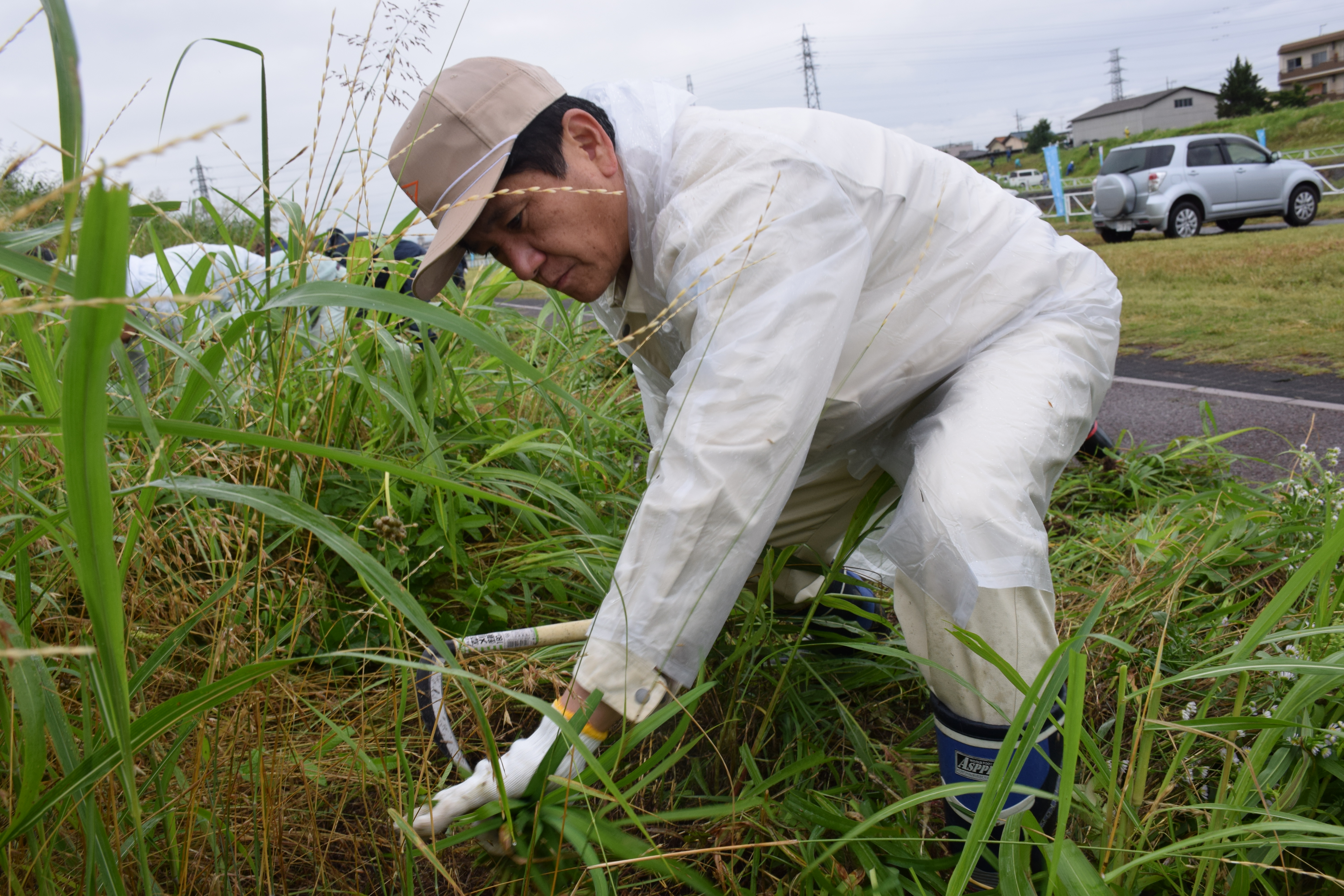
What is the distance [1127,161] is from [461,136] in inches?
543

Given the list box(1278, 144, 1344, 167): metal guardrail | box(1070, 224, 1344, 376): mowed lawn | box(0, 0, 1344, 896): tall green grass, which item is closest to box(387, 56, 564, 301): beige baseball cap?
box(0, 0, 1344, 896): tall green grass

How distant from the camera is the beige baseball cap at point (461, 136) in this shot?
1.51 meters

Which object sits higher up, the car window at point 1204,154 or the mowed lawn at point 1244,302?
the car window at point 1204,154

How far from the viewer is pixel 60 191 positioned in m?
0.43

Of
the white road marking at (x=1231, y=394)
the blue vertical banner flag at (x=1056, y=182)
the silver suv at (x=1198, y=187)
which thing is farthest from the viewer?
the blue vertical banner flag at (x=1056, y=182)

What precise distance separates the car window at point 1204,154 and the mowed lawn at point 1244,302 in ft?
9.68

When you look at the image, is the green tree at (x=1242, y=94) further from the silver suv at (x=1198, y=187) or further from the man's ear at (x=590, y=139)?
the man's ear at (x=590, y=139)

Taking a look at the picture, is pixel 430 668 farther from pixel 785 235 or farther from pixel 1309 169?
pixel 1309 169

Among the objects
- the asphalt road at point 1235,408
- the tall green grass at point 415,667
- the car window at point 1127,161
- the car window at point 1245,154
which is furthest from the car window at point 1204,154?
the tall green grass at point 415,667

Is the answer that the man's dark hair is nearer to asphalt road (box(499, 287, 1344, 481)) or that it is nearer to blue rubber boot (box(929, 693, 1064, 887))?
blue rubber boot (box(929, 693, 1064, 887))

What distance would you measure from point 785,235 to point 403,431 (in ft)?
3.52

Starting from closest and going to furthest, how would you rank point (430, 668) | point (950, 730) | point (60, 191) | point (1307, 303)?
point (60, 191) < point (430, 668) < point (950, 730) < point (1307, 303)

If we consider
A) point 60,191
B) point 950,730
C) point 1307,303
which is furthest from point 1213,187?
point 60,191

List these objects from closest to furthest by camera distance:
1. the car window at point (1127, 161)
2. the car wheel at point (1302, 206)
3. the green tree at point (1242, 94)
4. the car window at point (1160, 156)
→ the car window at point (1160, 156) → the car wheel at point (1302, 206) → the car window at point (1127, 161) → the green tree at point (1242, 94)
